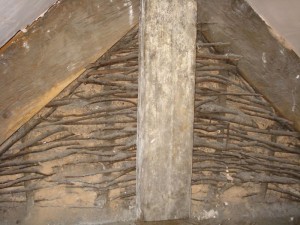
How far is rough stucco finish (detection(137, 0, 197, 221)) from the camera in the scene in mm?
1314

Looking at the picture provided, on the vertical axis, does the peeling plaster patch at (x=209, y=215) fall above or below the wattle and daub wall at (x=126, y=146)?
below

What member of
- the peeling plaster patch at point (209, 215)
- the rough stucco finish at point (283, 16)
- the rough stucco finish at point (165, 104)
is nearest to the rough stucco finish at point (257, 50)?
the rough stucco finish at point (283, 16)

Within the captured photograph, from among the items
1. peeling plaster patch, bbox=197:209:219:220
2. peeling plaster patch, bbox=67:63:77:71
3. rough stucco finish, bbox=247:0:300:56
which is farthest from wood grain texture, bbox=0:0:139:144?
peeling plaster patch, bbox=197:209:219:220

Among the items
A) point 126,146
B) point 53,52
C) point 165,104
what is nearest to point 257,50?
point 165,104

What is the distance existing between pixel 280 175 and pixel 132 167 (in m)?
0.71

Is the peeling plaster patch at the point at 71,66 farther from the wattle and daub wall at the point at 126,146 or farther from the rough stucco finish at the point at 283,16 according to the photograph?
the rough stucco finish at the point at 283,16

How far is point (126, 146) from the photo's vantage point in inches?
63.6

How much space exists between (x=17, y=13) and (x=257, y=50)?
0.96 m

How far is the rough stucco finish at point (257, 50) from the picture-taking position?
1559 millimetres

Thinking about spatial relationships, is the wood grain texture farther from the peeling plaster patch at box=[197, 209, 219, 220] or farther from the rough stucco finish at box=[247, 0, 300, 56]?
the peeling plaster patch at box=[197, 209, 219, 220]

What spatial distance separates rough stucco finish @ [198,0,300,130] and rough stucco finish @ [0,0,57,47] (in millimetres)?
627

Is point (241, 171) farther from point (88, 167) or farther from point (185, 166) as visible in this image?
point (88, 167)

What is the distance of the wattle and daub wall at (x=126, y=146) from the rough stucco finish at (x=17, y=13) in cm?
29

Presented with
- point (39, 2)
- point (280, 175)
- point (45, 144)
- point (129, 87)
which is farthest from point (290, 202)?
point (39, 2)
